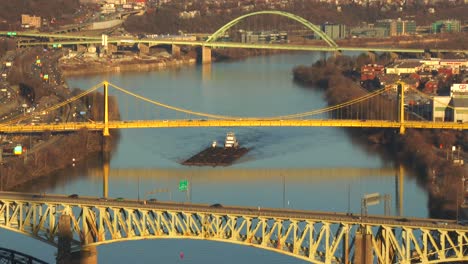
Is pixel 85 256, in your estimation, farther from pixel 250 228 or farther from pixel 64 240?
pixel 250 228

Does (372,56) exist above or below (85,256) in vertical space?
above

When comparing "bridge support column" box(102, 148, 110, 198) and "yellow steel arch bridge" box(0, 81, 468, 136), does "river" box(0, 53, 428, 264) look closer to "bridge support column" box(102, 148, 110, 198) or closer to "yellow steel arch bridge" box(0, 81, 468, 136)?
"bridge support column" box(102, 148, 110, 198)

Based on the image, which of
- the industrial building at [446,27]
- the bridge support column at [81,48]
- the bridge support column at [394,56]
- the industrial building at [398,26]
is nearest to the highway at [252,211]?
the bridge support column at [394,56]

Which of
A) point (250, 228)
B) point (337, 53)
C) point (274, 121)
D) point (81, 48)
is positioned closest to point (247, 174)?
point (274, 121)

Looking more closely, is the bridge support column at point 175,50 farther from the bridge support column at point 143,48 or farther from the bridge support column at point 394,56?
the bridge support column at point 394,56

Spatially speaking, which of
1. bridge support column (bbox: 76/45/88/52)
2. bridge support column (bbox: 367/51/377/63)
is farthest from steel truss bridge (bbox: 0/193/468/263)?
bridge support column (bbox: 76/45/88/52)

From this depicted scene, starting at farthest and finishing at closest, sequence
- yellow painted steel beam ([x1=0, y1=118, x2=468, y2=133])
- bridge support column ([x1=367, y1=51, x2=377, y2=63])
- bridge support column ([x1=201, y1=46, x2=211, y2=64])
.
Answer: bridge support column ([x1=201, y1=46, x2=211, y2=64]) → bridge support column ([x1=367, y1=51, x2=377, y2=63]) → yellow painted steel beam ([x1=0, y1=118, x2=468, y2=133])
